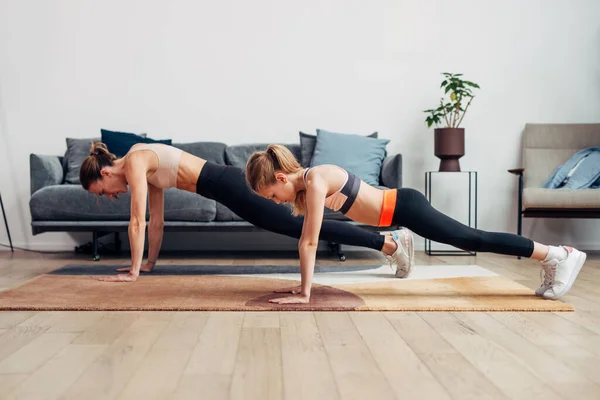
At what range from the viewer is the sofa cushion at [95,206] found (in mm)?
3643

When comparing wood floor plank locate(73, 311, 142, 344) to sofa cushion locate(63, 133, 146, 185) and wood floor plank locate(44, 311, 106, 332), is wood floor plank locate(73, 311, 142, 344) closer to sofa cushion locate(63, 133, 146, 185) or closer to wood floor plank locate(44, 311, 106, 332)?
wood floor plank locate(44, 311, 106, 332)

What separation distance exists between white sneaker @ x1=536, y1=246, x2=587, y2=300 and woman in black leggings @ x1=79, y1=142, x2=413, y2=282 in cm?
72

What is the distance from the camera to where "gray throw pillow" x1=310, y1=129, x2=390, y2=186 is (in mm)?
3920

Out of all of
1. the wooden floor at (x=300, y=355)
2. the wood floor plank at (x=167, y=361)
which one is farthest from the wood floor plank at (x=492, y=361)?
the wood floor plank at (x=167, y=361)

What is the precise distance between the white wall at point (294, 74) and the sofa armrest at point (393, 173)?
71cm

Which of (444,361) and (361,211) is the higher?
(361,211)

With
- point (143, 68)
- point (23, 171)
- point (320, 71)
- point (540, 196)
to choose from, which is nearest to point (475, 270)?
point (540, 196)

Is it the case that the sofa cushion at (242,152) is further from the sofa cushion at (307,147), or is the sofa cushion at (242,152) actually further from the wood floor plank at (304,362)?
the wood floor plank at (304,362)

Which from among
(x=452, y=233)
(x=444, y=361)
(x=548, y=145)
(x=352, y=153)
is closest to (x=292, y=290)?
(x=452, y=233)

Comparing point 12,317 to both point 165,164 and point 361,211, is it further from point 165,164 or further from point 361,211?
point 361,211

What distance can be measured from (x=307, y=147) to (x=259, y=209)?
1.44m

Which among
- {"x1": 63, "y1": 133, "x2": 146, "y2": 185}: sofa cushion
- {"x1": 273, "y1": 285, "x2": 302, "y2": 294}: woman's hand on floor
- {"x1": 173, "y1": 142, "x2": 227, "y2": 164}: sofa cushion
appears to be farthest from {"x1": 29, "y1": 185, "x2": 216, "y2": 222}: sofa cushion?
{"x1": 273, "y1": 285, "x2": 302, "y2": 294}: woman's hand on floor

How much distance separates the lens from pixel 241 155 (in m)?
4.16

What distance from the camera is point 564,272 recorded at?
237 cm
